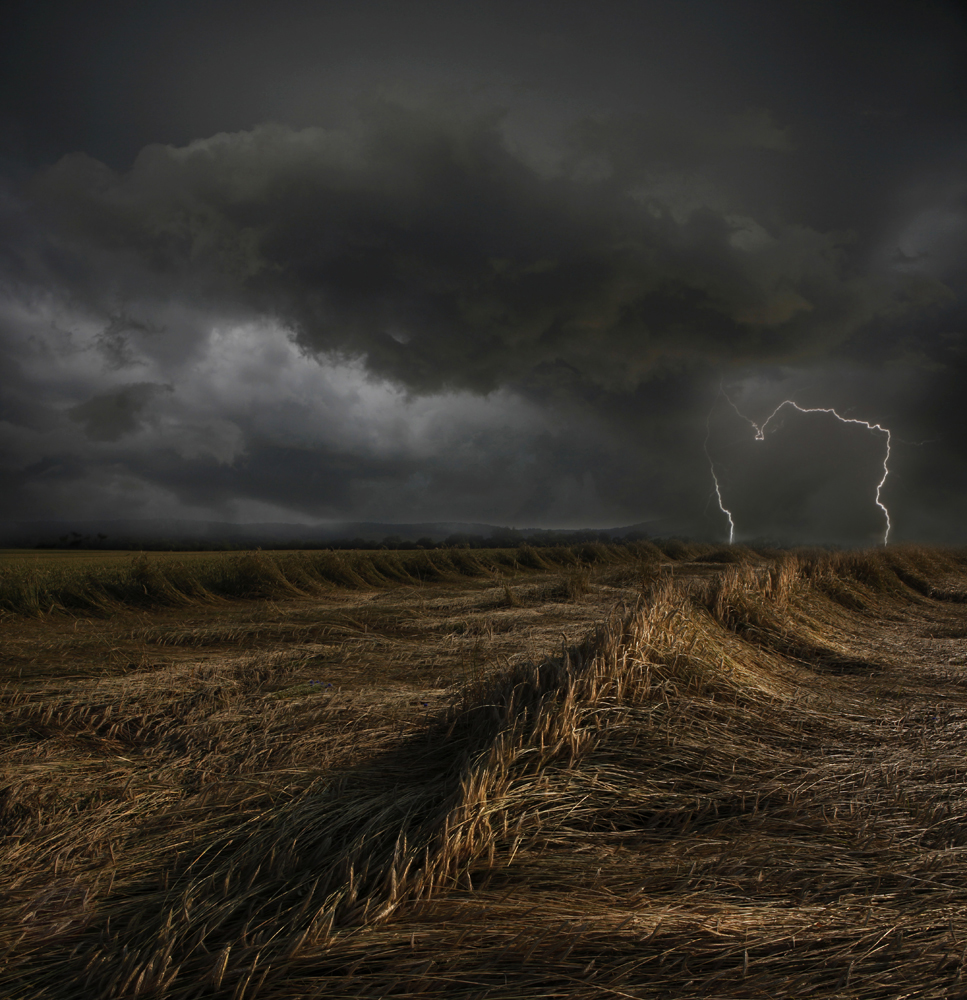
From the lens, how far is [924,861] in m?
1.87

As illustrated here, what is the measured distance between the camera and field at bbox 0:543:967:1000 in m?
1.45

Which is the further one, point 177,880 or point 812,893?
point 177,880

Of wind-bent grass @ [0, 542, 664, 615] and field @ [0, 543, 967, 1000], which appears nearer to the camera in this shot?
field @ [0, 543, 967, 1000]

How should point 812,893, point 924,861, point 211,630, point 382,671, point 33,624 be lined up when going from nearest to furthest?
point 812,893 < point 924,861 < point 382,671 < point 211,630 < point 33,624

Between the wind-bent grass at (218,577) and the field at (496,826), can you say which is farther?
the wind-bent grass at (218,577)

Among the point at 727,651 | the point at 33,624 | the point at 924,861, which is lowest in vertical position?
the point at 33,624

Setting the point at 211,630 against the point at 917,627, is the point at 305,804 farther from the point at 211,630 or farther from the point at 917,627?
the point at 917,627

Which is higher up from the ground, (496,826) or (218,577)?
(218,577)

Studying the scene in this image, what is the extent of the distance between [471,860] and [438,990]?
458mm

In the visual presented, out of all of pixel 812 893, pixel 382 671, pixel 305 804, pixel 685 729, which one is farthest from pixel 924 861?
pixel 382 671

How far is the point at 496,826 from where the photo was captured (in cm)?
200

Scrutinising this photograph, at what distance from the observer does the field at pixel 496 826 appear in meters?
1.45

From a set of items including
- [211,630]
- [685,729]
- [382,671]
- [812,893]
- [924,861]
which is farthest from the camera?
[211,630]

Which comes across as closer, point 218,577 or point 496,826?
point 496,826
